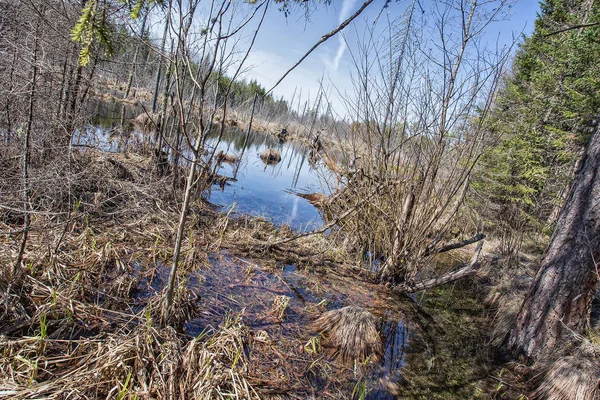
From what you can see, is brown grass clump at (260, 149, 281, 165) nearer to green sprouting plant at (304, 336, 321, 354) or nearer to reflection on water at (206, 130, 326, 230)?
reflection on water at (206, 130, 326, 230)

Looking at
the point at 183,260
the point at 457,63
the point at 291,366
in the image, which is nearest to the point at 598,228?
the point at 457,63

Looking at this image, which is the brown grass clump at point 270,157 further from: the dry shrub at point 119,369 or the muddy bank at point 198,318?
the dry shrub at point 119,369

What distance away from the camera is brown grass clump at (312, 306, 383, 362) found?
9.08 ft

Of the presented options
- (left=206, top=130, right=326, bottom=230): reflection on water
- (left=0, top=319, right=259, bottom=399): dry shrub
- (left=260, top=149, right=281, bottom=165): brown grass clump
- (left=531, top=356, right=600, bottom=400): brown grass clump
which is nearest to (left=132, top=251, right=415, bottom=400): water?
(left=0, top=319, right=259, bottom=399): dry shrub

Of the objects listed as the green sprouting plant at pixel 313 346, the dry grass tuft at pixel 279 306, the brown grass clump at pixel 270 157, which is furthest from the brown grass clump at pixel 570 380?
the brown grass clump at pixel 270 157

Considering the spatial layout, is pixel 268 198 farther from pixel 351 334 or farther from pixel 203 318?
pixel 351 334

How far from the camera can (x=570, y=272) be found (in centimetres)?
303

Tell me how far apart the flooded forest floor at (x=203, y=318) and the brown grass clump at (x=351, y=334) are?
6cm

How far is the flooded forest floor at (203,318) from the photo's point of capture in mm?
1829

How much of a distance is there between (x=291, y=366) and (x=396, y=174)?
3.09 metres

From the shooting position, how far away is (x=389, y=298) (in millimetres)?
4250

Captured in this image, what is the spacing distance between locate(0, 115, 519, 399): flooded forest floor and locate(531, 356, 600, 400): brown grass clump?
296 mm

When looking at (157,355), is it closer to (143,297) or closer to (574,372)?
(143,297)

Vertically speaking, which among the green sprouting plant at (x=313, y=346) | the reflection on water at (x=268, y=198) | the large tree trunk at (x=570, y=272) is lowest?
the reflection on water at (x=268, y=198)
